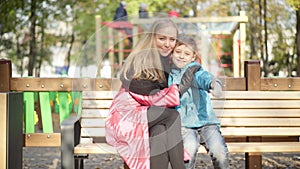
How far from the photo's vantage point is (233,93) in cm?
489

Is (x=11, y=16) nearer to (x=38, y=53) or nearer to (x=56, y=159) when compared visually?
(x=38, y=53)

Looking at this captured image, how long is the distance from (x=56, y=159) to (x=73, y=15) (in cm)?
1694

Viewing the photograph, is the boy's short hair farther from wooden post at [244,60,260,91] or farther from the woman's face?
wooden post at [244,60,260,91]

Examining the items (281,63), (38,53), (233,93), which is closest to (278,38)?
(281,63)

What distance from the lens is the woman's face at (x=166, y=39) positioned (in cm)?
394

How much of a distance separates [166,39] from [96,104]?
115 cm

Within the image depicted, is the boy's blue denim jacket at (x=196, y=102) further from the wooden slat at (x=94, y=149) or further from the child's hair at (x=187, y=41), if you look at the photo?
the wooden slat at (x=94, y=149)

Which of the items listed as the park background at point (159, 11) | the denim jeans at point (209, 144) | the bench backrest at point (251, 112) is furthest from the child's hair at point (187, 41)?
the park background at point (159, 11)

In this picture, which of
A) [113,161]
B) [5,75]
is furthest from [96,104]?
[113,161]

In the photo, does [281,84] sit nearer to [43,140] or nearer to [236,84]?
[236,84]

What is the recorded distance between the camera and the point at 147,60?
401 cm

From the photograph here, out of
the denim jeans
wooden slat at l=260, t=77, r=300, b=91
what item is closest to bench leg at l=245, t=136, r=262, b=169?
wooden slat at l=260, t=77, r=300, b=91

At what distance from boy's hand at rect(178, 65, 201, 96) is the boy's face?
0.18 ft

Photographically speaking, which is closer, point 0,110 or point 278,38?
point 0,110
